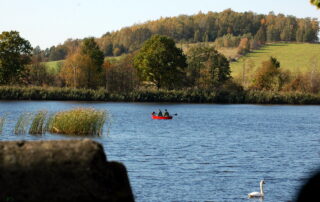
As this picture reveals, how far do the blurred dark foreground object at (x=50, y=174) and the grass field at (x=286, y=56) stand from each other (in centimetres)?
12746

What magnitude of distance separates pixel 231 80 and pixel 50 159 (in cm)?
9920

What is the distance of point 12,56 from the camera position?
98.2 metres

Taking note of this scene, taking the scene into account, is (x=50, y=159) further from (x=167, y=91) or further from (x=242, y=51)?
(x=242, y=51)

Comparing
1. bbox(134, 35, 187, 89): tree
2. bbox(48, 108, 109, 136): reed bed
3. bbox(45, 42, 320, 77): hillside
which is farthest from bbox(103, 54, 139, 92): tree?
bbox(48, 108, 109, 136): reed bed

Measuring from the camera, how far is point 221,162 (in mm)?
29656

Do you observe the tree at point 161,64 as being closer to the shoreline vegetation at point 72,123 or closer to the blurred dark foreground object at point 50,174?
the shoreline vegetation at point 72,123

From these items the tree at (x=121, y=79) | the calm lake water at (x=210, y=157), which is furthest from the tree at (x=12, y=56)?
the calm lake water at (x=210, y=157)

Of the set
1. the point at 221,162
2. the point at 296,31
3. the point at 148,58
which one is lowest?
the point at 221,162

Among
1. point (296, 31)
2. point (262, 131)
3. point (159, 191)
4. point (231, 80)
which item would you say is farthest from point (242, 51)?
point (159, 191)

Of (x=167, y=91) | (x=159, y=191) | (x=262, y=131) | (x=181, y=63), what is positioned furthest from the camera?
(x=181, y=63)

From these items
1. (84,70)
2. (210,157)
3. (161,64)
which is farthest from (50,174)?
(84,70)

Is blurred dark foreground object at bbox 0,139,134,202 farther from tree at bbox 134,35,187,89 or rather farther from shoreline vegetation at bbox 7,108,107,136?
tree at bbox 134,35,187,89

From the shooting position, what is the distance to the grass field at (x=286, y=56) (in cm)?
14402

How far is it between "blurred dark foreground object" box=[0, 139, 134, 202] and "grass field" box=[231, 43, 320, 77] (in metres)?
127
